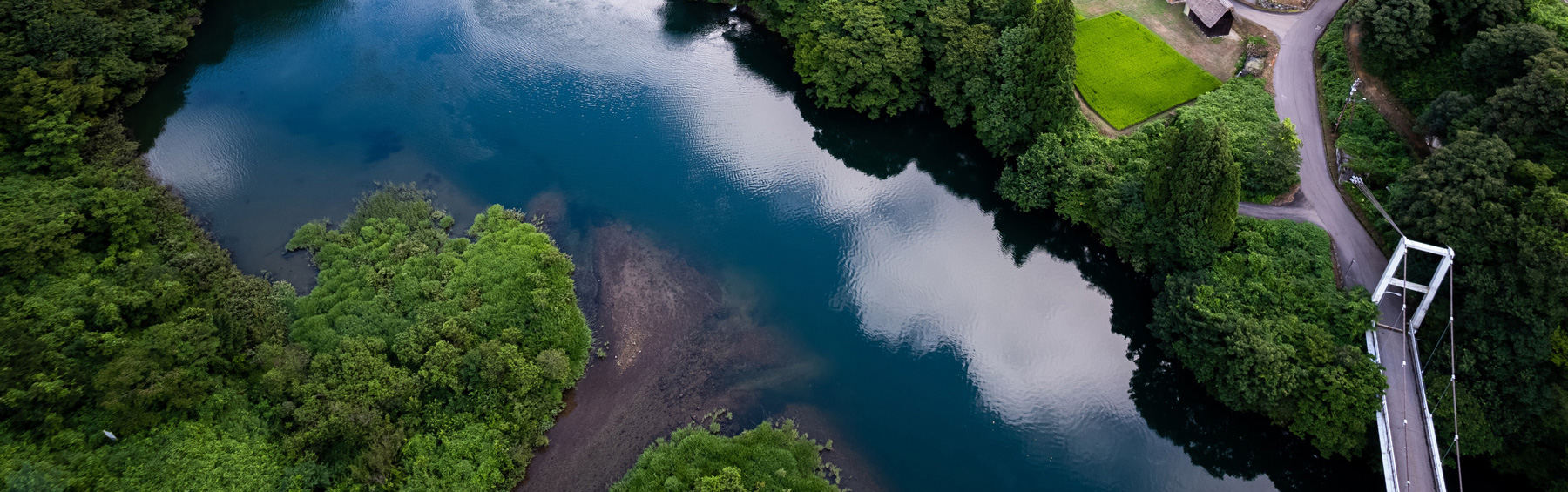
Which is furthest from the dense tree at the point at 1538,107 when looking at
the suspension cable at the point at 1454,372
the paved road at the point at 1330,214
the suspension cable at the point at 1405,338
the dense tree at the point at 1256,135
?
the dense tree at the point at 1256,135

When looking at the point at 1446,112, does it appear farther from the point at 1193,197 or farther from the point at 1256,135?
the point at 1193,197

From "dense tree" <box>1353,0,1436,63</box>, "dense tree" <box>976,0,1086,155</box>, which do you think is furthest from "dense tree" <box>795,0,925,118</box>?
"dense tree" <box>1353,0,1436,63</box>

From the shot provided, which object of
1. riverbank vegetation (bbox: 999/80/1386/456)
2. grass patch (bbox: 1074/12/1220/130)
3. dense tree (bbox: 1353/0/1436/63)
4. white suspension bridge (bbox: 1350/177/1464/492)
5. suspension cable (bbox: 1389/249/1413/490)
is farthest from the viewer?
grass patch (bbox: 1074/12/1220/130)

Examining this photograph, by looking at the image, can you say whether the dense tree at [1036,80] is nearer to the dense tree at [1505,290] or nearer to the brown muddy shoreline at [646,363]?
the dense tree at [1505,290]

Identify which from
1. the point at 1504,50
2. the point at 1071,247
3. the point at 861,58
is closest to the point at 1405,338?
the point at 1504,50

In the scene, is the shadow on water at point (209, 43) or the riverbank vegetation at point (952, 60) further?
the shadow on water at point (209, 43)

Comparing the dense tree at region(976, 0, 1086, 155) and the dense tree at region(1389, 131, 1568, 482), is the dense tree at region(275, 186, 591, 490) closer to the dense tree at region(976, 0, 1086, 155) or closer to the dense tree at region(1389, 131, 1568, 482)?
the dense tree at region(976, 0, 1086, 155)
